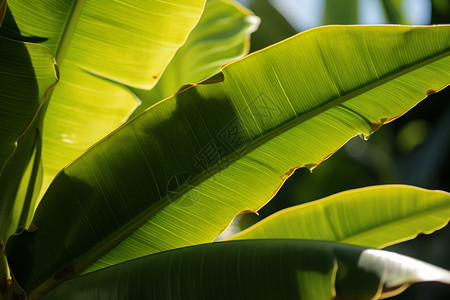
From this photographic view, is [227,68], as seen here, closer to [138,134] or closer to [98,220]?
[138,134]

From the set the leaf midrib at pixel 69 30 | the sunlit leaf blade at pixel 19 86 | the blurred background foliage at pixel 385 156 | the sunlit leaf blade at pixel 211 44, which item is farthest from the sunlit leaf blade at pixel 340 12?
the sunlit leaf blade at pixel 19 86

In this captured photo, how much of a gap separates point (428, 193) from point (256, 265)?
370mm

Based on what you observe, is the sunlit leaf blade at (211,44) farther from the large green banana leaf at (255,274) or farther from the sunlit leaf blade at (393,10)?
the sunlit leaf blade at (393,10)

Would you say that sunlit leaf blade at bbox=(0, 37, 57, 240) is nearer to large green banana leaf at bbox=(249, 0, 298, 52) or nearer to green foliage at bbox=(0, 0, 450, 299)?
green foliage at bbox=(0, 0, 450, 299)

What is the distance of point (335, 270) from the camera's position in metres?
0.46

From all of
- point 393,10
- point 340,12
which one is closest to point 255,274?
point 340,12

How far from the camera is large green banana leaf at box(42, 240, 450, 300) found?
45 cm

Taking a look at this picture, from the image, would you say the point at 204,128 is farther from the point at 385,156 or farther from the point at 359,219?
the point at 385,156

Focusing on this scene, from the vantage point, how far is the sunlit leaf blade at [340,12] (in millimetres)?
2387

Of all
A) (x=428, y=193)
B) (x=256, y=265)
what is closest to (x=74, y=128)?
(x=256, y=265)

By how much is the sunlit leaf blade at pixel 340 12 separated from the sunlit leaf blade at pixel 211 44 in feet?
3.77

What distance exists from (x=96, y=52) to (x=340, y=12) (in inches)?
75.9

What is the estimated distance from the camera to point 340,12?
240 cm

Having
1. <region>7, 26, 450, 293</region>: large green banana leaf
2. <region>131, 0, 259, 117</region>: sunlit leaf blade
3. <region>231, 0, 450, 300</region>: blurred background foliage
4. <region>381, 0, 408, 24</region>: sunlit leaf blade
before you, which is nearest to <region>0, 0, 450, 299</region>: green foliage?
<region>7, 26, 450, 293</region>: large green banana leaf
